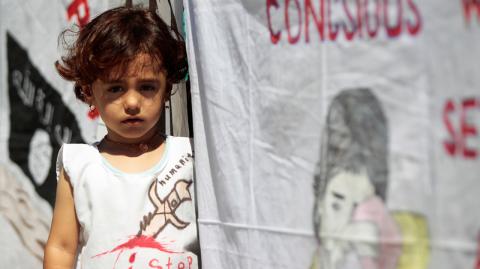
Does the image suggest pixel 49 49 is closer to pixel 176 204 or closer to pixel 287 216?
pixel 176 204

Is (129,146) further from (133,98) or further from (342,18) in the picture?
(342,18)

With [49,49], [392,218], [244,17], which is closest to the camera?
[392,218]

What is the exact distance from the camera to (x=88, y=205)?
1.70m

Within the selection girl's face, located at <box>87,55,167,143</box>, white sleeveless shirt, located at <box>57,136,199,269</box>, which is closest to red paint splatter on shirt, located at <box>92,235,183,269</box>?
white sleeveless shirt, located at <box>57,136,199,269</box>

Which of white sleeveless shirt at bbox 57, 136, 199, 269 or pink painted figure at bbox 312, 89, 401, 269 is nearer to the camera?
pink painted figure at bbox 312, 89, 401, 269

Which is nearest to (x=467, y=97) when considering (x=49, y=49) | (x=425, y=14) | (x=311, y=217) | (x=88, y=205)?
(x=425, y=14)

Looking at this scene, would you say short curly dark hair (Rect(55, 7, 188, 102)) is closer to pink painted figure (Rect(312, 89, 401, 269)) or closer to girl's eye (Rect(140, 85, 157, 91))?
girl's eye (Rect(140, 85, 157, 91))

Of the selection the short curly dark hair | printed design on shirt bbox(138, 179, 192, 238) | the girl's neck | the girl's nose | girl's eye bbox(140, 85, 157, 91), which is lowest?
printed design on shirt bbox(138, 179, 192, 238)

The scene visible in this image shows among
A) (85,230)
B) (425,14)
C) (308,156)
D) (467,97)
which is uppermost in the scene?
(425,14)

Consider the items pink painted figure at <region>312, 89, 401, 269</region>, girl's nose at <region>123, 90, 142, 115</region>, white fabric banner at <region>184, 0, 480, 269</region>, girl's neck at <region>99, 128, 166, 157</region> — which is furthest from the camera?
girl's neck at <region>99, 128, 166, 157</region>

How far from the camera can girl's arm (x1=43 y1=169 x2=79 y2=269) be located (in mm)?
1729

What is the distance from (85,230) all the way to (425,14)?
2.95 ft

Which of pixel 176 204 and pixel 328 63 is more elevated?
pixel 328 63

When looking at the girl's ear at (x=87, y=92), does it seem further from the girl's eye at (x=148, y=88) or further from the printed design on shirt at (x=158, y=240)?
the printed design on shirt at (x=158, y=240)
